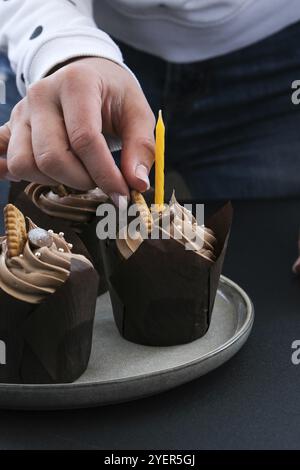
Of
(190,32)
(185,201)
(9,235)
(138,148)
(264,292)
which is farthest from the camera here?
(185,201)

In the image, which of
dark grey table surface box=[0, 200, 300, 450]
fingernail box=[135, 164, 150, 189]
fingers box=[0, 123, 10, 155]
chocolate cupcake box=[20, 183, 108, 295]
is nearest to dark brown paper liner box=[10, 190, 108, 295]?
chocolate cupcake box=[20, 183, 108, 295]

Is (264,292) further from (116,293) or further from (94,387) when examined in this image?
(94,387)

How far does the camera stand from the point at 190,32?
5.40 feet

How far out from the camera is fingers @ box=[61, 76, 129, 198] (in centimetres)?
112

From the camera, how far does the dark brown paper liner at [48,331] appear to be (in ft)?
3.32

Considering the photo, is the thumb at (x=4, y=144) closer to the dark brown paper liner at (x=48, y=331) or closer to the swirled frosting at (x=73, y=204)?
the swirled frosting at (x=73, y=204)

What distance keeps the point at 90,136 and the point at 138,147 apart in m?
0.10

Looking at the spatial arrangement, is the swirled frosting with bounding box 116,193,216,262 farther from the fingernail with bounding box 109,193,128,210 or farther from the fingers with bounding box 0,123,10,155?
the fingers with bounding box 0,123,10,155

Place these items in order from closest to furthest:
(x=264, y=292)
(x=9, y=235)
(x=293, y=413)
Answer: (x=293, y=413)
(x=9, y=235)
(x=264, y=292)

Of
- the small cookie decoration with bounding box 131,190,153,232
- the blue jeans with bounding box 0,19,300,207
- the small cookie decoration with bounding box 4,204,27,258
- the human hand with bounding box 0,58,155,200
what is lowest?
the blue jeans with bounding box 0,19,300,207

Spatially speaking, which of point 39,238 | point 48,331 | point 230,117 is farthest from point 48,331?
point 230,117

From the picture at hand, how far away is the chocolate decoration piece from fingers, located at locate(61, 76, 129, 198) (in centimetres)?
12

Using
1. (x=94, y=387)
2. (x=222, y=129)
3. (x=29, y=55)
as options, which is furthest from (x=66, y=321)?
(x=222, y=129)

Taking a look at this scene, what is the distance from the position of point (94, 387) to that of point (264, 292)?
1.57 ft
